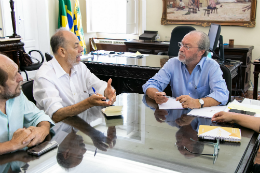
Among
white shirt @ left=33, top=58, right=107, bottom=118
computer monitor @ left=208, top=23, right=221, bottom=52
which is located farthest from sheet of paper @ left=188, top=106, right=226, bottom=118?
computer monitor @ left=208, top=23, right=221, bottom=52

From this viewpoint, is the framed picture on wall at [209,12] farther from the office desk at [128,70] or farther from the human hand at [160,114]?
the human hand at [160,114]

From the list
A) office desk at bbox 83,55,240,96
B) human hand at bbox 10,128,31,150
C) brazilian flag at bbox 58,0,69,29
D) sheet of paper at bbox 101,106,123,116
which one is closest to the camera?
human hand at bbox 10,128,31,150

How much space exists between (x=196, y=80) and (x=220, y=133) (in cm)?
93

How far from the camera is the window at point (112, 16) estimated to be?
21.1 feet

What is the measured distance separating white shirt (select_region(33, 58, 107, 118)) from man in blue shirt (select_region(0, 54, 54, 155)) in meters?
0.37

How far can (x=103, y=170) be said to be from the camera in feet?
3.55

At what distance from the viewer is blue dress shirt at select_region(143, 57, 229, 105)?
2096 millimetres

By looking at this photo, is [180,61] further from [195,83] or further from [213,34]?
[213,34]

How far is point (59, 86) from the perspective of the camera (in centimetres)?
211

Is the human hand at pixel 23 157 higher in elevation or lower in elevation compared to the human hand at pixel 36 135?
lower

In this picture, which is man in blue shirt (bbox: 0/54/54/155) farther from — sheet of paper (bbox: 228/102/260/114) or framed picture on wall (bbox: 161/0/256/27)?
framed picture on wall (bbox: 161/0/256/27)

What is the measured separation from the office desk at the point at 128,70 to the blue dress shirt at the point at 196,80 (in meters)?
0.93

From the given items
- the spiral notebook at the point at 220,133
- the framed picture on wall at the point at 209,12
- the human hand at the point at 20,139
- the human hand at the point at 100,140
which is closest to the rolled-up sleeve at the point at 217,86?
the spiral notebook at the point at 220,133

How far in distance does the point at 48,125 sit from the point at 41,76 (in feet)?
2.03
